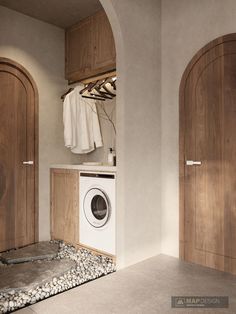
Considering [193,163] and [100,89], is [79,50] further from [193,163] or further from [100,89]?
[193,163]

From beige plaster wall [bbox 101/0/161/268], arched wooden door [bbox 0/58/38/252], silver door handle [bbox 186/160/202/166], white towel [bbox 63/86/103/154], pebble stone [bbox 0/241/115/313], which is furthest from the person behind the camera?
white towel [bbox 63/86/103/154]

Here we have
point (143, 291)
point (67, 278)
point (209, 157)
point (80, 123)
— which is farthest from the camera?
point (80, 123)

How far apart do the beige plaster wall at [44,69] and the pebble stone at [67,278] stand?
815mm

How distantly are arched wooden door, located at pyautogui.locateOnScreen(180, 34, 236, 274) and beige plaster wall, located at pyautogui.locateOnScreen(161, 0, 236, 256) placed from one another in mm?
88

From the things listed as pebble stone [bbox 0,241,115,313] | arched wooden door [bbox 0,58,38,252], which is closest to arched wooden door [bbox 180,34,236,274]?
pebble stone [bbox 0,241,115,313]

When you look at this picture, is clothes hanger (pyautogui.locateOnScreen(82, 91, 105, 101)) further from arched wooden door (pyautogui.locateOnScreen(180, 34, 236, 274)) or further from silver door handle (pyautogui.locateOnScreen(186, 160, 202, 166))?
silver door handle (pyautogui.locateOnScreen(186, 160, 202, 166))

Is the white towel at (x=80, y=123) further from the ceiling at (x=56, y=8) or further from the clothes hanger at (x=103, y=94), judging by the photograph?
the ceiling at (x=56, y=8)

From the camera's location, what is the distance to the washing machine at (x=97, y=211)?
2.88m

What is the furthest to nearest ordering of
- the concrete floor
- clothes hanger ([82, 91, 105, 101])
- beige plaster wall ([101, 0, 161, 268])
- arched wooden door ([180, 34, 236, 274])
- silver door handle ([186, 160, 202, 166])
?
clothes hanger ([82, 91, 105, 101])
silver door handle ([186, 160, 202, 166])
beige plaster wall ([101, 0, 161, 268])
arched wooden door ([180, 34, 236, 274])
the concrete floor

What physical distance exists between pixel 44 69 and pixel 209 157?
2.36m

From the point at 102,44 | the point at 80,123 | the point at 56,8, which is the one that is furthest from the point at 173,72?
the point at 56,8

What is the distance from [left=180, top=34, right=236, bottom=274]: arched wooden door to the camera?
104 inches

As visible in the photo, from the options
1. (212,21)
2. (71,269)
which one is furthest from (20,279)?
(212,21)

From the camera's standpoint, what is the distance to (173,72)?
3.07 meters
